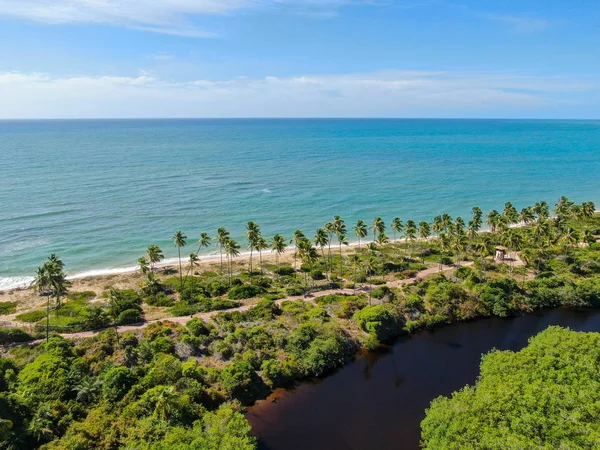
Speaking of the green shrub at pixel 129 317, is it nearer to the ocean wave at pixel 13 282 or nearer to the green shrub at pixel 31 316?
the green shrub at pixel 31 316

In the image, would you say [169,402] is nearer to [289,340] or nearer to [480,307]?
[289,340]

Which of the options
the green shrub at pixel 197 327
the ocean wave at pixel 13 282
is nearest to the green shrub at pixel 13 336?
the green shrub at pixel 197 327

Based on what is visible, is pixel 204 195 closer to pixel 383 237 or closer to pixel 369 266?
pixel 383 237

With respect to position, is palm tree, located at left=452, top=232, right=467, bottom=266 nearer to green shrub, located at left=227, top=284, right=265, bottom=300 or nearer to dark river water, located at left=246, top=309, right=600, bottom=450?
dark river water, located at left=246, top=309, right=600, bottom=450

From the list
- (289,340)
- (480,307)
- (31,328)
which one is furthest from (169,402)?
(480,307)

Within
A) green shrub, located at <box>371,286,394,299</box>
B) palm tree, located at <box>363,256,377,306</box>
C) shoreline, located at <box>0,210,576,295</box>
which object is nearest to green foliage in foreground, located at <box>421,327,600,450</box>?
green shrub, located at <box>371,286,394,299</box>

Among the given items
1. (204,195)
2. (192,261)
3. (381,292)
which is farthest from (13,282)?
(381,292)
